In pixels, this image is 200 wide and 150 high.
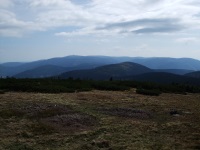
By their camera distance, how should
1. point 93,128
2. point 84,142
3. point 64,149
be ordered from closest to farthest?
1. point 64,149
2. point 84,142
3. point 93,128

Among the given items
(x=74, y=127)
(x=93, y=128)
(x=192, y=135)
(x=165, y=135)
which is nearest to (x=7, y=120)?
(x=74, y=127)

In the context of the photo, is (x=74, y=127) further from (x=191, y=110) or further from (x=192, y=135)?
(x=191, y=110)

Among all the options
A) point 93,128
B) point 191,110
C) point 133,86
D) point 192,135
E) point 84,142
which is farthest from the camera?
point 133,86

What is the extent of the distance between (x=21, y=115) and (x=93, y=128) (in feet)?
22.7

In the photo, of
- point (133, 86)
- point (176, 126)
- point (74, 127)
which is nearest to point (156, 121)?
point (176, 126)

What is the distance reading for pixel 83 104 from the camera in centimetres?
3023

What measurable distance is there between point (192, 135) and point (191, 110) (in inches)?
437

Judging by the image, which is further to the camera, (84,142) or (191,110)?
(191,110)

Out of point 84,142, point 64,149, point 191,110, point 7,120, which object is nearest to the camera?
point 64,149

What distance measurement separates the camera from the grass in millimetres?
16875

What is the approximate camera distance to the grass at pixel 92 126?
16.9 metres

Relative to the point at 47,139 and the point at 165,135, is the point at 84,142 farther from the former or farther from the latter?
the point at 165,135

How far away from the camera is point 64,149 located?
51.9ft

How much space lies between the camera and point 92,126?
70.2ft
